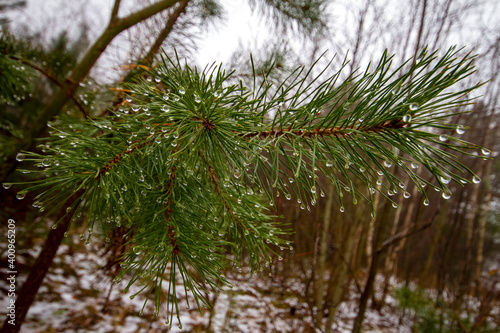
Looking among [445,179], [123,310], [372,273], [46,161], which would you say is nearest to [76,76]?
[46,161]

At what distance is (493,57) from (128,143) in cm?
473

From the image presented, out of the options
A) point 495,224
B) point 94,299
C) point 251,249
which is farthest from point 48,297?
A: point 495,224

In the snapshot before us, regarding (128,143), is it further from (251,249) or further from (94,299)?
(94,299)

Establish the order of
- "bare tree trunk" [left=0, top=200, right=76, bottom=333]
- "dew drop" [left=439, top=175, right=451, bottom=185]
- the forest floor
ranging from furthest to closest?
the forest floor < "bare tree trunk" [left=0, top=200, right=76, bottom=333] < "dew drop" [left=439, top=175, right=451, bottom=185]

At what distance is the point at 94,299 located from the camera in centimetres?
314

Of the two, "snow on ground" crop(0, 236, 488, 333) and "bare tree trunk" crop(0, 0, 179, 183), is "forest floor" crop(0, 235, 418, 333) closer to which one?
"snow on ground" crop(0, 236, 488, 333)

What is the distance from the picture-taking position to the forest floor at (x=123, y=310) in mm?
2506

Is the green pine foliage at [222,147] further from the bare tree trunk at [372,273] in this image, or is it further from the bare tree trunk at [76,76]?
the bare tree trunk at [372,273]

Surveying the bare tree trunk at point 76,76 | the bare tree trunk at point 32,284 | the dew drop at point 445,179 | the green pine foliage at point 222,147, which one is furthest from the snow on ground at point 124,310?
the dew drop at point 445,179

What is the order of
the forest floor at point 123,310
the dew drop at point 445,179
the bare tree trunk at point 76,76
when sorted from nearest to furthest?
the dew drop at point 445,179 → the bare tree trunk at point 76,76 → the forest floor at point 123,310

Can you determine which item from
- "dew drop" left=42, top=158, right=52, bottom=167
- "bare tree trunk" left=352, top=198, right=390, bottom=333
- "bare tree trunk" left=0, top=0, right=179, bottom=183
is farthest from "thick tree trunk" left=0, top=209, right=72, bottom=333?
"bare tree trunk" left=352, top=198, right=390, bottom=333

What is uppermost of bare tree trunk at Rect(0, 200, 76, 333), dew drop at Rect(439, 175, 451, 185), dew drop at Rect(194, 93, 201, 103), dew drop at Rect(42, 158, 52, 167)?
dew drop at Rect(194, 93, 201, 103)

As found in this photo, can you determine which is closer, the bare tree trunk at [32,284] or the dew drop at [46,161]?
the dew drop at [46,161]

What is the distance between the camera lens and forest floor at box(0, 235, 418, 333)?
251cm
